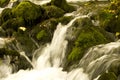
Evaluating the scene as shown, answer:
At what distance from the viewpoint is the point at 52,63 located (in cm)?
1642

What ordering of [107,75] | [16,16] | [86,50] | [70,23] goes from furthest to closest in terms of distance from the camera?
[16,16]
[70,23]
[86,50]
[107,75]

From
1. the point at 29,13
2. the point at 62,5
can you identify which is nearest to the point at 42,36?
the point at 29,13

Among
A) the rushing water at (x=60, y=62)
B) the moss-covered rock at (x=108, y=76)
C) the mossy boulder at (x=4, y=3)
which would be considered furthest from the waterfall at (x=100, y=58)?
the mossy boulder at (x=4, y=3)

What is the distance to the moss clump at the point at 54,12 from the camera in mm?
19531

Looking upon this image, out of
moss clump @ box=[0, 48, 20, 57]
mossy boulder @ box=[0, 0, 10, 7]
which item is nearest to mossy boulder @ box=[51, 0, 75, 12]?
moss clump @ box=[0, 48, 20, 57]

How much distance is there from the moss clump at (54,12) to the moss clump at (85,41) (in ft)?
12.1

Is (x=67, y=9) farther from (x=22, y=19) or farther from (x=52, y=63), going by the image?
(x=52, y=63)

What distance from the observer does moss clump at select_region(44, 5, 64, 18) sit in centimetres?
1953

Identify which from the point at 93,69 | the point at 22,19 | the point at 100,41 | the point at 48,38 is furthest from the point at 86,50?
the point at 22,19

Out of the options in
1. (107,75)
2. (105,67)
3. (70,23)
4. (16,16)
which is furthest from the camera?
(16,16)

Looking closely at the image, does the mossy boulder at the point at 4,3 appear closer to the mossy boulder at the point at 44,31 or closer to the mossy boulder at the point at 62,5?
the mossy boulder at the point at 62,5

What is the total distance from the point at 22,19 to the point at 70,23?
8.75ft

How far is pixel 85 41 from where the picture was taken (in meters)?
15.7

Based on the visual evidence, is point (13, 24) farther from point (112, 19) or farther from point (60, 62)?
point (112, 19)
